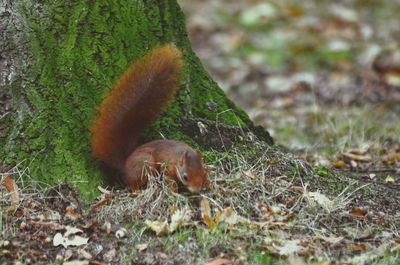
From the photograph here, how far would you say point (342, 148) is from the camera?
4824 millimetres

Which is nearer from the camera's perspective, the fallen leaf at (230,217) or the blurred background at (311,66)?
the fallen leaf at (230,217)

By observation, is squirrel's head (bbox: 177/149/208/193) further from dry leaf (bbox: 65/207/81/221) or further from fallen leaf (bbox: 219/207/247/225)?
dry leaf (bbox: 65/207/81/221)

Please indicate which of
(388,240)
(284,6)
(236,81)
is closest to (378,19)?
(284,6)

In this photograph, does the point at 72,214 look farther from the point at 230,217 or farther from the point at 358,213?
the point at 358,213

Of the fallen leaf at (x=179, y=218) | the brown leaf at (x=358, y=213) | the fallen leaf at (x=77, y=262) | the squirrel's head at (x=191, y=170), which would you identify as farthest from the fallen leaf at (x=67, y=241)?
the brown leaf at (x=358, y=213)

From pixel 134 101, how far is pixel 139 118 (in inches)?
4.4

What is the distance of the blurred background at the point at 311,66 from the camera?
211 inches

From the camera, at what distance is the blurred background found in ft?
17.6

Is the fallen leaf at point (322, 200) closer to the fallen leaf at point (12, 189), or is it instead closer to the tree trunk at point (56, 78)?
the tree trunk at point (56, 78)

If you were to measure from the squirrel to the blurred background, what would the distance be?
1.45 m

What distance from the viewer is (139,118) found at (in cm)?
356

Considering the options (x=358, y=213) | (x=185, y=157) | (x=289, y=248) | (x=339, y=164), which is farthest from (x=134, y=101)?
(x=339, y=164)

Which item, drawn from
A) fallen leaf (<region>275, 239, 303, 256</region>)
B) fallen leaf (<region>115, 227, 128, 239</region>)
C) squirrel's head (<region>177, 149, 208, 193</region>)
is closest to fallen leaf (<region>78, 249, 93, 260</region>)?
fallen leaf (<region>115, 227, 128, 239</region>)

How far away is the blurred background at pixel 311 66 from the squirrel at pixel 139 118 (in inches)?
57.3
